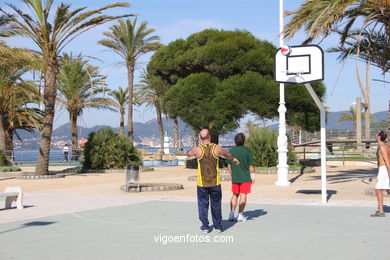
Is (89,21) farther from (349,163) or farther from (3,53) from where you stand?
(349,163)

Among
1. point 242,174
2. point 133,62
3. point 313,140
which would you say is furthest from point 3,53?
point 313,140

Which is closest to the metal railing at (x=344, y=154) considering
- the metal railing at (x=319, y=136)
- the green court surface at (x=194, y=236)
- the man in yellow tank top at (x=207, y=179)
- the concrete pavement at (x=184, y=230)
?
the metal railing at (x=319, y=136)

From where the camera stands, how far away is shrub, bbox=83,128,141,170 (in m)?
28.2

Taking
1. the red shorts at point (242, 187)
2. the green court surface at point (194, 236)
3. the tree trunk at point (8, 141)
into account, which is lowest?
the green court surface at point (194, 236)

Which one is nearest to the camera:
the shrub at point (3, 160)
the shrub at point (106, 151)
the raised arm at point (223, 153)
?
the raised arm at point (223, 153)

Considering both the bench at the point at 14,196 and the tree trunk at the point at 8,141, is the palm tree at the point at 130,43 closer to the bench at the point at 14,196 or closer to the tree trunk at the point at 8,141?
the tree trunk at the point at 8,141

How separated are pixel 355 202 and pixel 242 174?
4.08m

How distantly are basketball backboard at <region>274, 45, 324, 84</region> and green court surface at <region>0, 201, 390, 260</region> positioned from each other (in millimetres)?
2931

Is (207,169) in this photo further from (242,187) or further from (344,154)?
(344,154)

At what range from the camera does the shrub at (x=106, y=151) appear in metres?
28.2

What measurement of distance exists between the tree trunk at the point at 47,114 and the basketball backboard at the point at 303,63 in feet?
46.7

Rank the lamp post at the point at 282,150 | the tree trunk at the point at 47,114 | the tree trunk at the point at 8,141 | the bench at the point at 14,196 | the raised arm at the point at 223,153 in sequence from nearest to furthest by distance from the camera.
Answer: the raised arm at the point at 223,153
the bench at the point at 14,196
the lamp post at the point at 282,150
the tree trunk at the point at 47,114
the tree trunk at the point at 8,141

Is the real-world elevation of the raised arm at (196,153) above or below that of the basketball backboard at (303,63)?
below

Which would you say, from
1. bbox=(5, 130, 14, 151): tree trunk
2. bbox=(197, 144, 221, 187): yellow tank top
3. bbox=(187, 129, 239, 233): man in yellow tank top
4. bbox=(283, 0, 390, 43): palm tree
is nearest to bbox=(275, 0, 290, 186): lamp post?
bbox=(283, 0, 390, 43): palm tree
